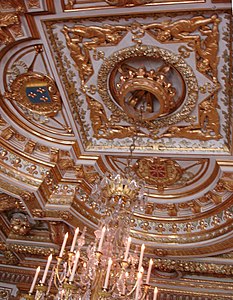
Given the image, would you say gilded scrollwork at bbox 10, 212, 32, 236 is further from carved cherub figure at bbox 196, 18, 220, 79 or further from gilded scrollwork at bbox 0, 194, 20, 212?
carved cherub figure at bbox 196, 18, 220, 79

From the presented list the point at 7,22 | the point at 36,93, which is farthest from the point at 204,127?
the point at 7,22

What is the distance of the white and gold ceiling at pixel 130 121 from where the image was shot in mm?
4492

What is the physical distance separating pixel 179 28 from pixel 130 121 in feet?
5.50

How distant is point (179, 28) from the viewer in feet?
14.5

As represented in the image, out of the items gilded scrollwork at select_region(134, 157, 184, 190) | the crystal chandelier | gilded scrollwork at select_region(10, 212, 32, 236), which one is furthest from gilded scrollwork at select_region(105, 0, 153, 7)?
gilded scrollwork at select_region(10, 212, 32, 236)

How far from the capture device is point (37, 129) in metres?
6.18

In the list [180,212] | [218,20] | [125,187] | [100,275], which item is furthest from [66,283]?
[180,212]

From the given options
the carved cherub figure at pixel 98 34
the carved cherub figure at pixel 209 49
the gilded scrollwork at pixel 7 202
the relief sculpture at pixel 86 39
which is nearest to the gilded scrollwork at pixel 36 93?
the relief sculpture at pixel 86 39

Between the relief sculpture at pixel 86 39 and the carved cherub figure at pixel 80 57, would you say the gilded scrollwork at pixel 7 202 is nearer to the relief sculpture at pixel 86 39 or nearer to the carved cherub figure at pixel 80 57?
the carved cherub figure at pixel 80 57

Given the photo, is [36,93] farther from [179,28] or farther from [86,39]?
[179,28]

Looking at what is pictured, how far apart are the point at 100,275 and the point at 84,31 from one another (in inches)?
110

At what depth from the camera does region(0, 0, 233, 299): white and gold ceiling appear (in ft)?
14.7

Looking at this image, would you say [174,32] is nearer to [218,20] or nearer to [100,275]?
[218,20]

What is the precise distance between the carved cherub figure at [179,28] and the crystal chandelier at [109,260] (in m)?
1.82
